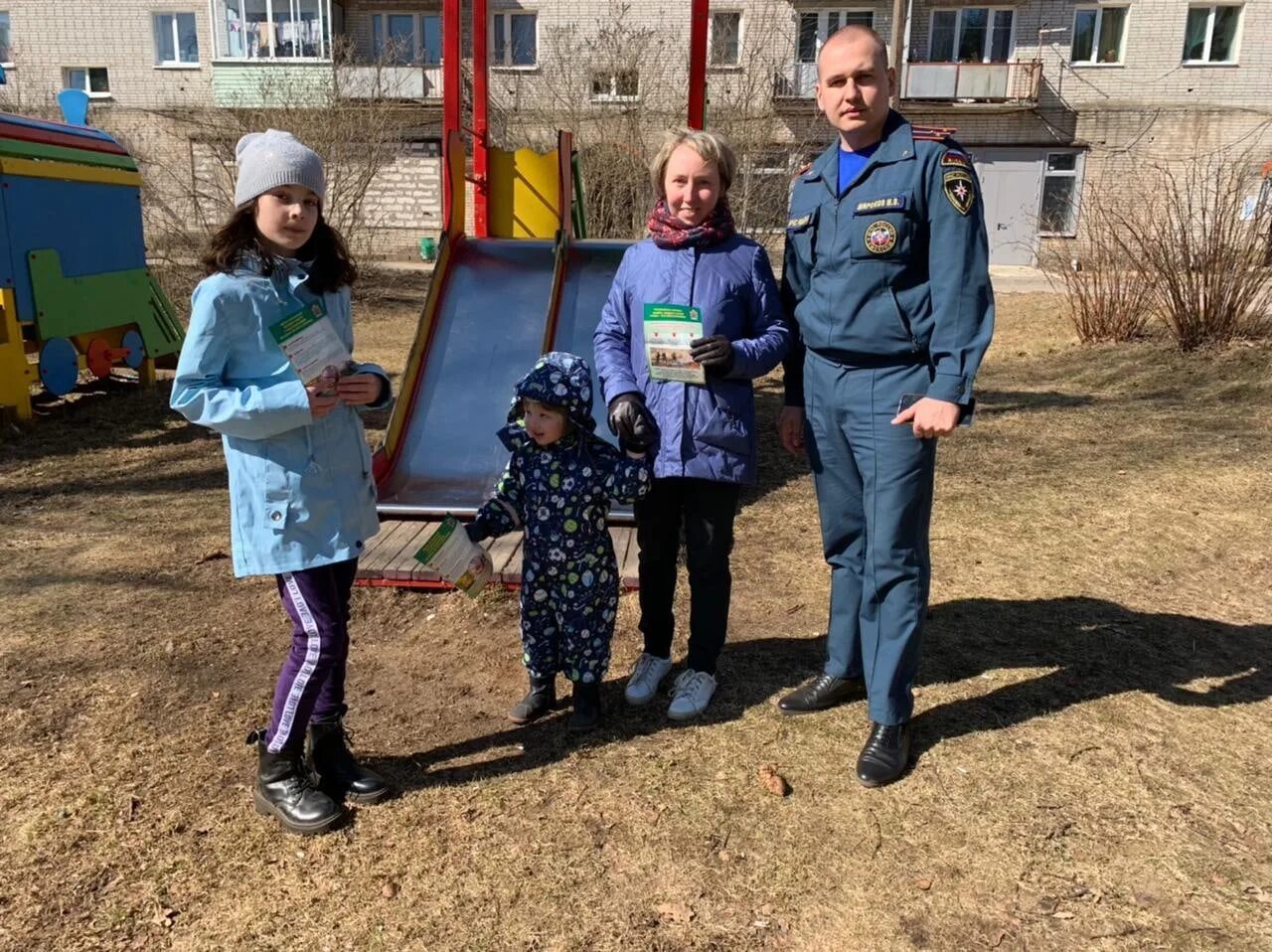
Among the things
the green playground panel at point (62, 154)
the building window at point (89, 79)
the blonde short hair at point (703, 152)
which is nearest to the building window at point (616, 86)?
the green playground panel at point (62, 154)

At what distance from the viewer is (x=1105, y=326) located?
10523 mm

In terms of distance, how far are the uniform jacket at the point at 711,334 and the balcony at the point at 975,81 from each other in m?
25.2

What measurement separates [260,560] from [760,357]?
4.69 ft

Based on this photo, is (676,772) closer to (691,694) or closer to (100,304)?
(691,694)

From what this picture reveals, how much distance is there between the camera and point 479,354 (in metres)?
5.47

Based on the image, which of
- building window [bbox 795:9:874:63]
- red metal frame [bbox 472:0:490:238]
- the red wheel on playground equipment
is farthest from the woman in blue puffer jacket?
building window [bbox 795:9:874:63]

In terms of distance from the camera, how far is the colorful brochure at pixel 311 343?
2.22 m

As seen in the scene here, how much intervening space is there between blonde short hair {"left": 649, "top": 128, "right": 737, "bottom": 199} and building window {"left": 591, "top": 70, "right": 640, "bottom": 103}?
15.4 meters

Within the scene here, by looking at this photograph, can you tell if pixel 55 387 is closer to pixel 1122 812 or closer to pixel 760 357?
pixel 760 357

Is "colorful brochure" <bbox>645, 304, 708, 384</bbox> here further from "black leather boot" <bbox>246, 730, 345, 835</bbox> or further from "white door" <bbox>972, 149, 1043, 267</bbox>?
"white door" <bbox>972, 149, 1043, 267</bbox>

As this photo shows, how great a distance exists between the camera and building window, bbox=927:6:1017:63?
2578 cm

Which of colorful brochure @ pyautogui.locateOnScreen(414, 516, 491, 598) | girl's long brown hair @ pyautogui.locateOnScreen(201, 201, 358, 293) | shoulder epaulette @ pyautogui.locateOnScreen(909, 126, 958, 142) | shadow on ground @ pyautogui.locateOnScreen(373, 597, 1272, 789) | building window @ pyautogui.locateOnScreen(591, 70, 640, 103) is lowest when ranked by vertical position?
shadow on ground @ pyautogui.locateOnScreen(373, 597, 1272, 789)

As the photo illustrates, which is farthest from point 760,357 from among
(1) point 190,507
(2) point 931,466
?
(1) point 190,507

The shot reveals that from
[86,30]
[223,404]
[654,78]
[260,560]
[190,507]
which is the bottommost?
[190,507]
